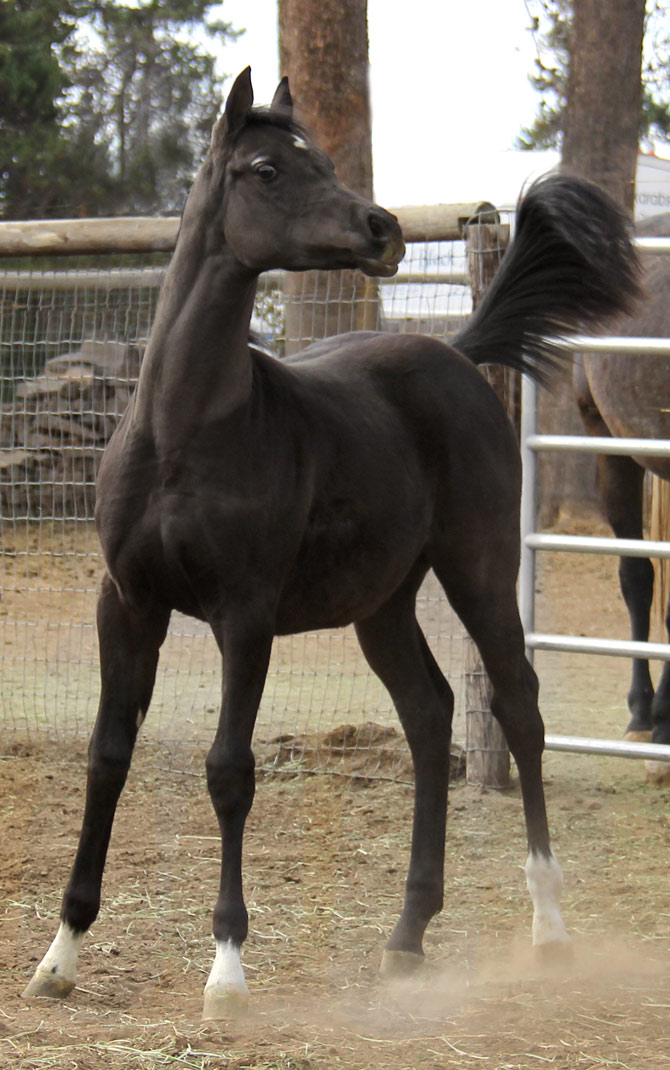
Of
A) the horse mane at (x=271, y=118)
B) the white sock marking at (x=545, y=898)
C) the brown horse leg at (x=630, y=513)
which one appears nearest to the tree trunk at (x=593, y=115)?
the brown horse leg at (x=630, y=513)

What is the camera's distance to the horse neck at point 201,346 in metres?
2.99

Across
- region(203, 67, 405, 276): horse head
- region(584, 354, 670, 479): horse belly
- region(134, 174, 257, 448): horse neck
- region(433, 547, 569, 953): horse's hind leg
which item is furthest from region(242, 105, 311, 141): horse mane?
region(584, 354, 670, 479): horse belly

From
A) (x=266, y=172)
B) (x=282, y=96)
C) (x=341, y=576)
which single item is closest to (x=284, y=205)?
(x=266, y=172)

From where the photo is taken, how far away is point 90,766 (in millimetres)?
3164

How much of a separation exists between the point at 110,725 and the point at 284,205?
4.42 feet

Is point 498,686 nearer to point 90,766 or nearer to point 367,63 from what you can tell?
point 90,766

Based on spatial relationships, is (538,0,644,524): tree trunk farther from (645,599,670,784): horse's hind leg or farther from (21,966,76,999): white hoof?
(21,966,76,999): white hoof

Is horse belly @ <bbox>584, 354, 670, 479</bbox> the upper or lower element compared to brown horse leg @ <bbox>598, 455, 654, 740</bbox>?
upper

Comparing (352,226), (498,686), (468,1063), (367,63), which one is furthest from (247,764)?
(367,63)

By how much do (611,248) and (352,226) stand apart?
131cm

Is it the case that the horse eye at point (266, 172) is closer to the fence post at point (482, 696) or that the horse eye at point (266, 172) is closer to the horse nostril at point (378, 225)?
the horse nostril at point (378, 225)

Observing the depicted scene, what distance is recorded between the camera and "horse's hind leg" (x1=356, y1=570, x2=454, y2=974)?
360 cm

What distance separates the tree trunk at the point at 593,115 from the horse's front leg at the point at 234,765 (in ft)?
28.8

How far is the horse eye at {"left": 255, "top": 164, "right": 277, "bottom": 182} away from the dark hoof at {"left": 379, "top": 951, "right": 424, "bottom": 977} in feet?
6.71
